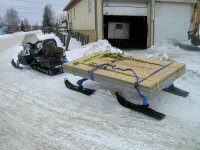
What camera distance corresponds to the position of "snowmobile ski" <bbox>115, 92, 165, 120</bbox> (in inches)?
211

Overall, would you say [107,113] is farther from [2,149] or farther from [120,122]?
[2,149]

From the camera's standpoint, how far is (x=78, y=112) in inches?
224

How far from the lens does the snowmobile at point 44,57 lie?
8.69 m

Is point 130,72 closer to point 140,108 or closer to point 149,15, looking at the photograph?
point 140,108

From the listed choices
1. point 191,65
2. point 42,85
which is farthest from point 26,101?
point 191,65

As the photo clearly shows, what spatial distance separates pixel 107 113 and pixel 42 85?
9.26 feet

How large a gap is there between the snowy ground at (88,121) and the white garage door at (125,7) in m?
8.44

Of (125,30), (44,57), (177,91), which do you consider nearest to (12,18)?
(125,30)

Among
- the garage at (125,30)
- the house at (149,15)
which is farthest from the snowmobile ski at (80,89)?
the garage at (125,30)

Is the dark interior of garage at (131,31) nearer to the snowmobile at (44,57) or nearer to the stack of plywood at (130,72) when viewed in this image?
the snowmobile at (44,57)

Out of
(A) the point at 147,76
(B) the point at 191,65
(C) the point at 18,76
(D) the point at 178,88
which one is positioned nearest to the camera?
(A) the point at 147,76

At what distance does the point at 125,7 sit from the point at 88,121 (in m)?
11.2

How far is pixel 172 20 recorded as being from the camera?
53.7ft

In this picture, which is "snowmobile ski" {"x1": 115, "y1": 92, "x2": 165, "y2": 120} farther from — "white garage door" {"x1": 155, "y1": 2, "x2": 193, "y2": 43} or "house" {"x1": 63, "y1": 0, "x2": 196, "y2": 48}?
"white garage door" {"x1": 155, "y1": 2, "x2": 193, "y2": 43}
